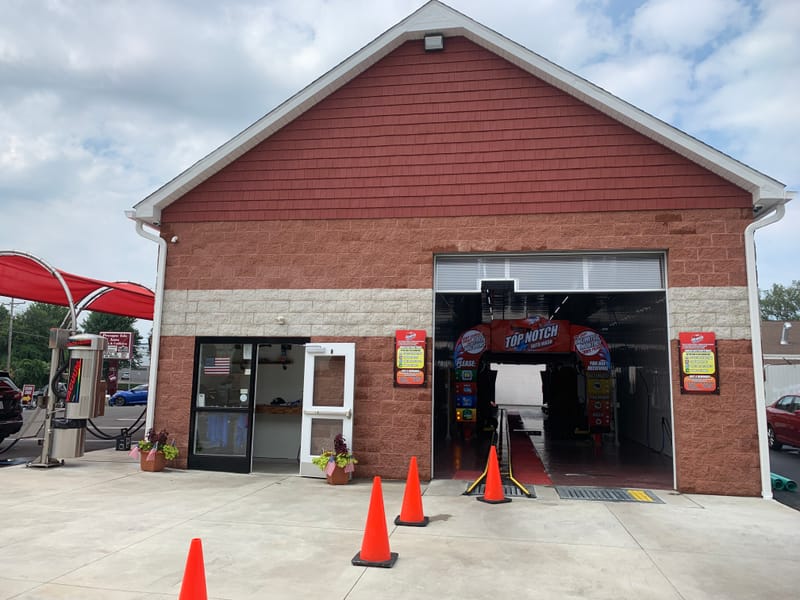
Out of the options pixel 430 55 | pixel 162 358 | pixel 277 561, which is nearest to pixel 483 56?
pixel 430 55

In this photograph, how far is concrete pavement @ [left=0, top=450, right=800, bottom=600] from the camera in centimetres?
463

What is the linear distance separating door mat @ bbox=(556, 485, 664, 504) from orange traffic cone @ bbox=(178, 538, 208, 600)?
5.77 m

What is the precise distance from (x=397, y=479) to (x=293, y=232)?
4.38 metres

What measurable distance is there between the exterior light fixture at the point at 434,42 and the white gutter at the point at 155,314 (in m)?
5.63

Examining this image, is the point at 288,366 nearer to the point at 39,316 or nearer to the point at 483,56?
the point at 483,56

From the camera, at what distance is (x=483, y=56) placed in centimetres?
974

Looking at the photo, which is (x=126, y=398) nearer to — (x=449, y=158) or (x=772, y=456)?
(x=449, y=158)

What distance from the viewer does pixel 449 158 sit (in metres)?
9.58

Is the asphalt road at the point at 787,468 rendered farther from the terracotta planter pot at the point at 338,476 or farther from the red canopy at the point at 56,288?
the red canopy at the point at 56,288

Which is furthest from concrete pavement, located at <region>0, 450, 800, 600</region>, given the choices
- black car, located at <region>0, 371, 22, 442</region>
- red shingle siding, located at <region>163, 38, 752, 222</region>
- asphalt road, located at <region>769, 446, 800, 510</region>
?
red shingle siding, located at <region>163, 38, 752, 222</region>

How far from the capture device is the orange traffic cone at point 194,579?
11.2 feet

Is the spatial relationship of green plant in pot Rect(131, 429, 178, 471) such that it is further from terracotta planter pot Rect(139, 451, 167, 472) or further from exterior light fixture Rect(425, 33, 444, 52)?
exterior light fixture Rect(425, 33, 444, 52)

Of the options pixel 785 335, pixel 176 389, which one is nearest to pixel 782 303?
pixel 785 335

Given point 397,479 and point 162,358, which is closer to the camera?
point 397,479
